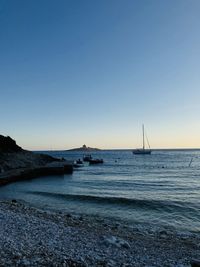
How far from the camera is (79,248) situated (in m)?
12.2

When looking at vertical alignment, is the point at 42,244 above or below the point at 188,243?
above

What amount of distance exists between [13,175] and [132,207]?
26.7 metres

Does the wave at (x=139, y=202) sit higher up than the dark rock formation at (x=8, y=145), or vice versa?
the dark rock formation at (x=8, y=145)

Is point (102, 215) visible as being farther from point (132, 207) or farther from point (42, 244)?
point (42, 244)

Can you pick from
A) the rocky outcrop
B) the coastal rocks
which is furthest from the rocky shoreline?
the rocky outcrop

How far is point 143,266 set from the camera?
10.7 meters

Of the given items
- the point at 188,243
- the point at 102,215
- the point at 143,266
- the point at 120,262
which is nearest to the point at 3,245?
the point at 120,262

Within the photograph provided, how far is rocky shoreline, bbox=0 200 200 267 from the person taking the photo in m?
10.6

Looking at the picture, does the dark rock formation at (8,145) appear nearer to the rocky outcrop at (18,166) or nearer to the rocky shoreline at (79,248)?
the rocky outcrop at (18,166)

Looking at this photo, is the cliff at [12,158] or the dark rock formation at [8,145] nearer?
the cliff at [12,158]

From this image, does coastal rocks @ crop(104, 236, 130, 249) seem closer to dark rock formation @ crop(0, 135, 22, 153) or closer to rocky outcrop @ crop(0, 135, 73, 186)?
rocky outcrop @ crop(0, 135, 73, 186)

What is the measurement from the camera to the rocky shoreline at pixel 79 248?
10.6 metres

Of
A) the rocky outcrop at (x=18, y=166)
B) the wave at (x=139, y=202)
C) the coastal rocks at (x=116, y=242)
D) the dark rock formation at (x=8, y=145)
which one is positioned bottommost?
the wave at (x=139, y=202)

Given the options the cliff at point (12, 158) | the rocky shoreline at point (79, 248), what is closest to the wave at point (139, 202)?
the rocky shoreline at point (79, 248)
